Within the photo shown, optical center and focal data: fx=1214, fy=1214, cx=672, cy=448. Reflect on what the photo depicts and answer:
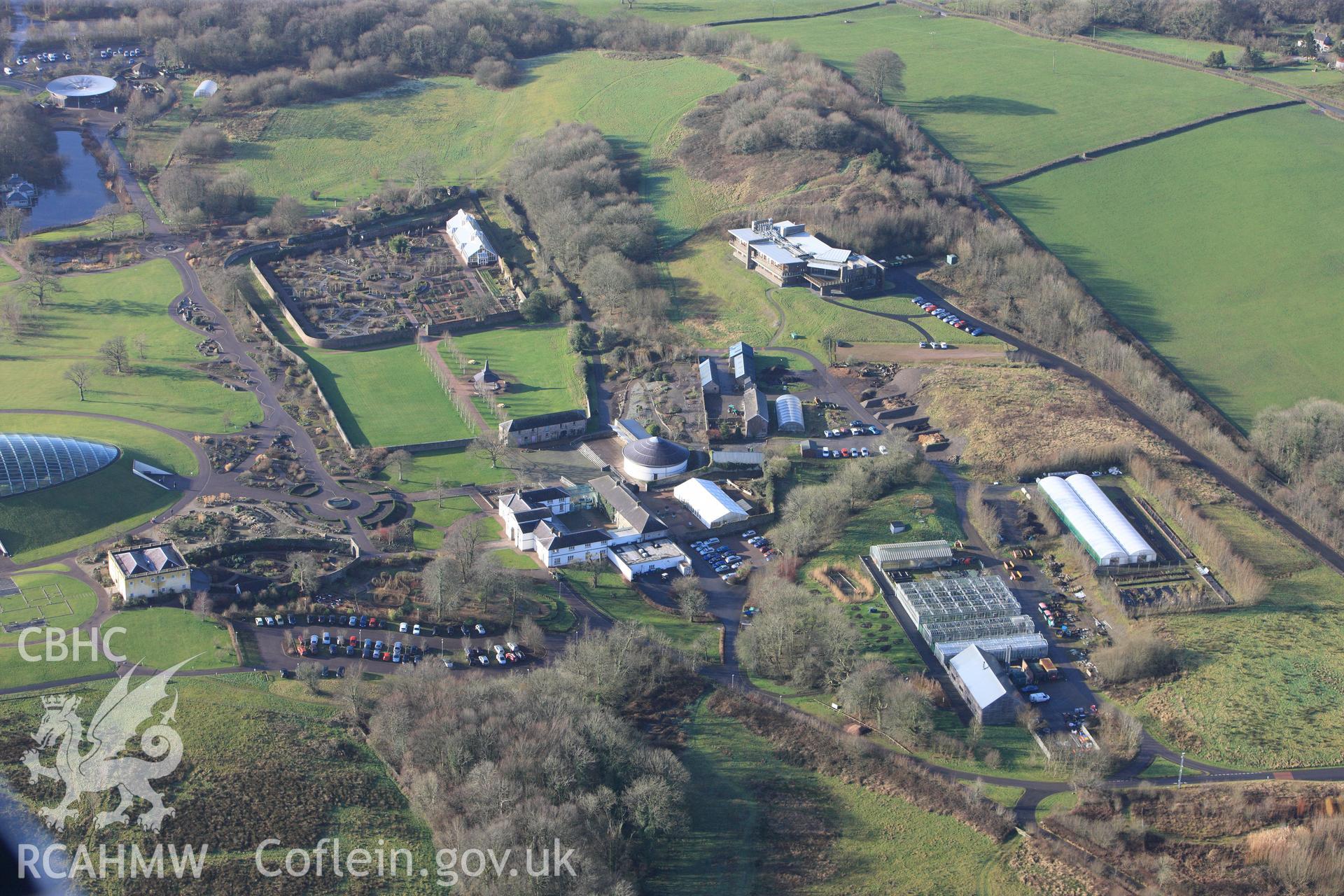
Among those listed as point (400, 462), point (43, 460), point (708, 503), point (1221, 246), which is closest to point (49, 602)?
point (43, 460)

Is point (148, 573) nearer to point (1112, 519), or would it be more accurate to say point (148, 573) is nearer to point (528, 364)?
point (528, 364)

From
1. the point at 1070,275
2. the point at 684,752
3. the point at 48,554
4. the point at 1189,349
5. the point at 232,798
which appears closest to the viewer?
the point at 232,798

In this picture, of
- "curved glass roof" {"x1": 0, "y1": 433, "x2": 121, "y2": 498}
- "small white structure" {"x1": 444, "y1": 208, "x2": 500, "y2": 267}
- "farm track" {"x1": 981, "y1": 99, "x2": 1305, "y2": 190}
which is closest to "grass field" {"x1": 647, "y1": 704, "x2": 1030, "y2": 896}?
"curved glass roof" {"x1": 0, "y1": 433, "x2": 121, "y2": 498}

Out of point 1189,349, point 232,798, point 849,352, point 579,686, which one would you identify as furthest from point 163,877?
point 1189,349

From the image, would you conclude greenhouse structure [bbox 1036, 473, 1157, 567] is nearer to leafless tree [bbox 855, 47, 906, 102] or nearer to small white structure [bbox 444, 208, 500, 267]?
small white structure [bbox 444, 208, 500, 267]

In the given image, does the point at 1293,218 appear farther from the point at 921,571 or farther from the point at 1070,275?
the point at 921,571

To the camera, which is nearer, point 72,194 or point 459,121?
point 72,194

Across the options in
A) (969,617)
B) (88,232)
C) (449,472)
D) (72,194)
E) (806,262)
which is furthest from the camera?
(72,194)

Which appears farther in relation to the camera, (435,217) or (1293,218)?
(435,217)
